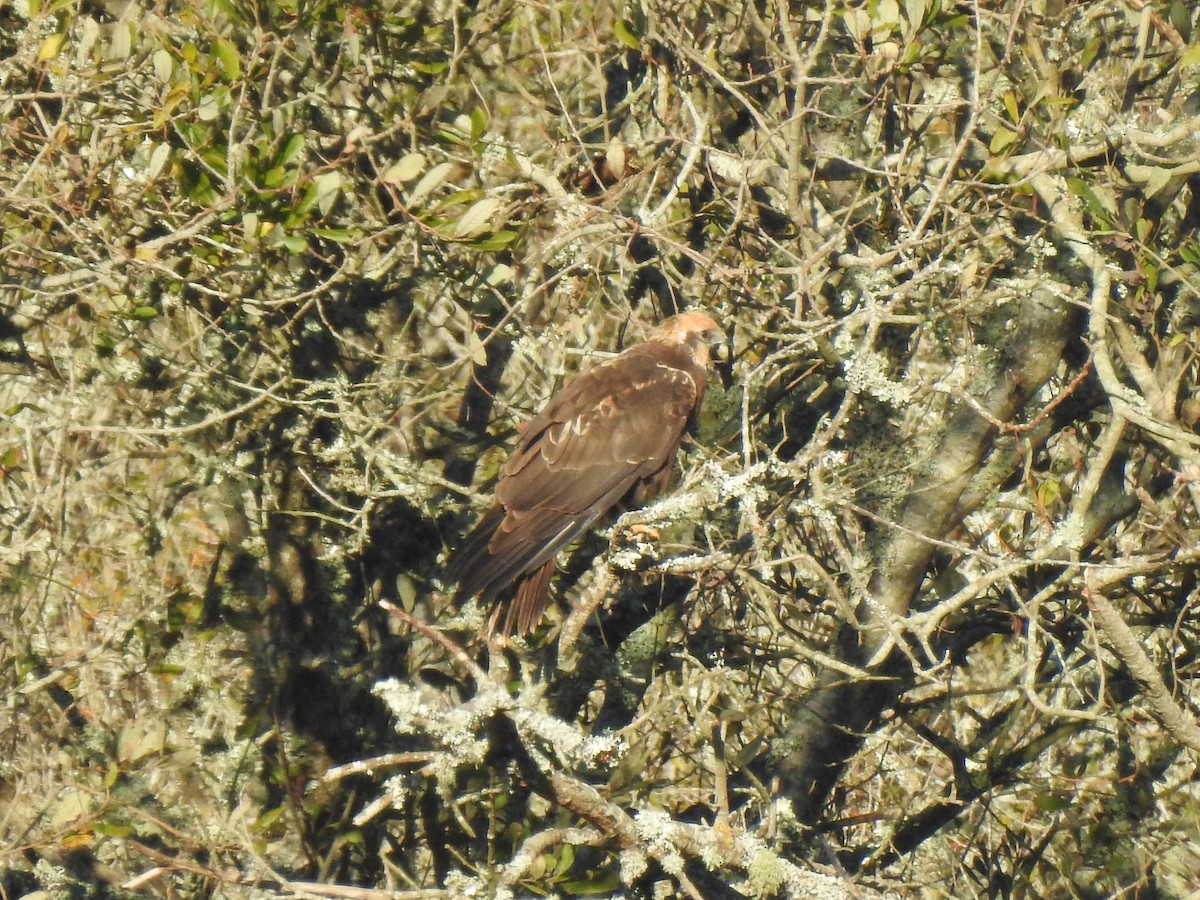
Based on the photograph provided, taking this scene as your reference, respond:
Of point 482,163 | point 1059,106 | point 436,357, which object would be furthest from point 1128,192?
point 436,357

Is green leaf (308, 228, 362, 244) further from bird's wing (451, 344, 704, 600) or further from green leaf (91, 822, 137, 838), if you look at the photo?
green leaf (91, 822, 137, 838)

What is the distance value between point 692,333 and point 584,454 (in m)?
0.65

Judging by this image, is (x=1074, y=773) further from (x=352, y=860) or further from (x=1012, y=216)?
(x=352, y=860)

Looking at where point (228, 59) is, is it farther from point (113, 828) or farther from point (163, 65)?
point (113, 828)

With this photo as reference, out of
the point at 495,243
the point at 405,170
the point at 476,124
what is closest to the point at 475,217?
the point at 495,243

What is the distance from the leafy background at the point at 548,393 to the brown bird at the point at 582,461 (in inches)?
A: 6.8

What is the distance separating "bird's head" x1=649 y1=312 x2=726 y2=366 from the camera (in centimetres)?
514

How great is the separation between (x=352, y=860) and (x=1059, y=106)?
3.46 metres

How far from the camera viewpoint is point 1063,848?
16.4 ft

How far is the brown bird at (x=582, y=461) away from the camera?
445 centimetres

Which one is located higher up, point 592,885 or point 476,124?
point 476,124

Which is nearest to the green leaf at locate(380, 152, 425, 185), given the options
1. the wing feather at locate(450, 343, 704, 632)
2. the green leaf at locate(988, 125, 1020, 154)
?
the wing feather at locate(450, 343, 704, 632)

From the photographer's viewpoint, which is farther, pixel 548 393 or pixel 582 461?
pixel 548 393

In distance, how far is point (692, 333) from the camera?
518cm
